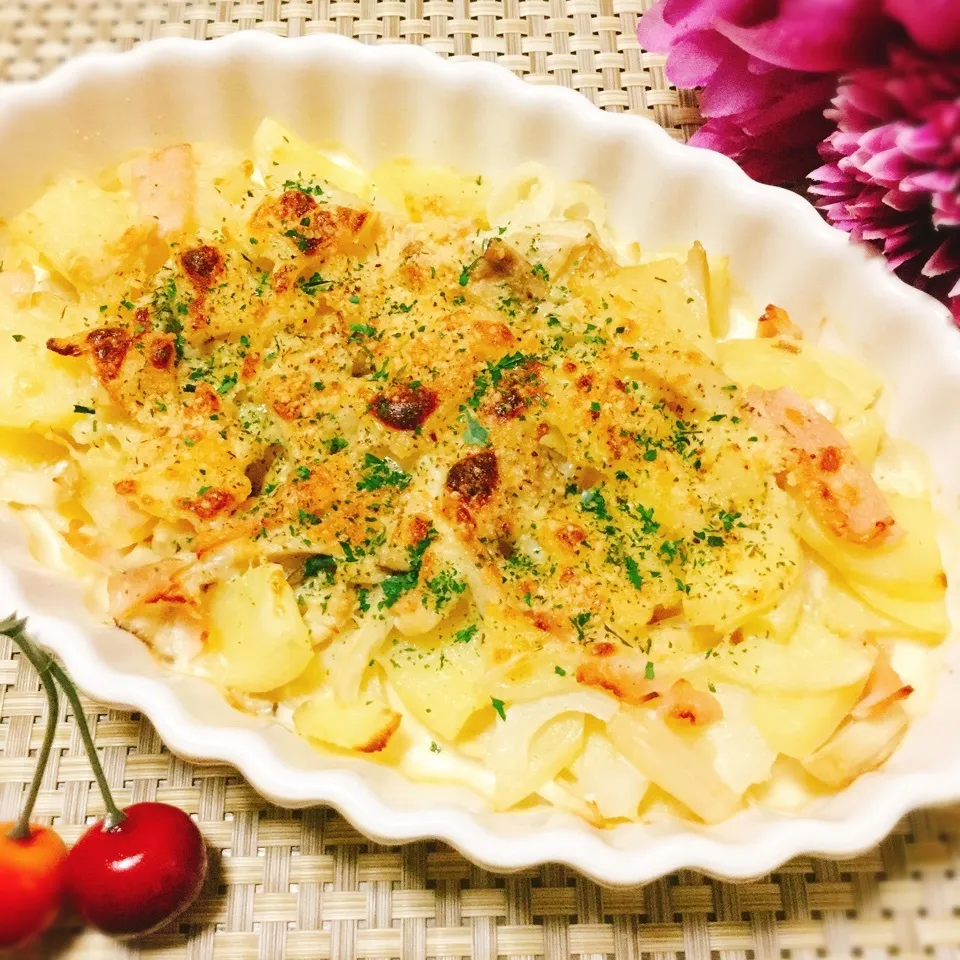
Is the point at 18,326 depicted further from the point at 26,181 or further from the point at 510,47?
the point at 510,47

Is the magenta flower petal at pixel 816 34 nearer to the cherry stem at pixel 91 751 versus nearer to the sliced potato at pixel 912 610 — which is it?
the sliced potato at pixel 912 610

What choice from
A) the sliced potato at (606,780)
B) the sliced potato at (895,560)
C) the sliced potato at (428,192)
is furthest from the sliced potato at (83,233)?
the sliced potato at (895,560)

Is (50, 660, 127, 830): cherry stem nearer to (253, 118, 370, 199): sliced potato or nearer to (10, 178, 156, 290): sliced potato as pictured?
(10, 178, 156, 290): sliced potato

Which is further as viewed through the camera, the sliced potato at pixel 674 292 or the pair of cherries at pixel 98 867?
the sliced potato at pixel 674 292

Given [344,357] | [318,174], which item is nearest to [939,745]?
[344,357]

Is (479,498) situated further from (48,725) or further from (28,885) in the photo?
(28,885)

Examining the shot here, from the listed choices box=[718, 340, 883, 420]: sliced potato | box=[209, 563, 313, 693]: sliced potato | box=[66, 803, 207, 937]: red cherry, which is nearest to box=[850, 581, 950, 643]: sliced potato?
box=[718, 340, 883, 420]: sliced potato
